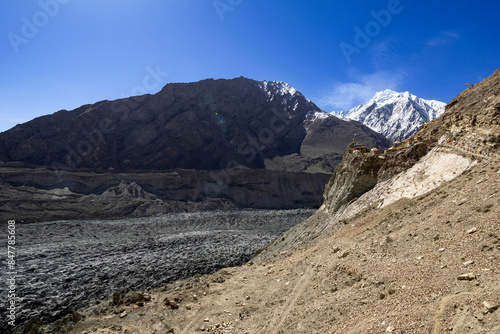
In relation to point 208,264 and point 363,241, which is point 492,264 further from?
point 208,264

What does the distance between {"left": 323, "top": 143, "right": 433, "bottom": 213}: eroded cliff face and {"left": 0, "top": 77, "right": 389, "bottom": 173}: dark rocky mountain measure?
75253 mm

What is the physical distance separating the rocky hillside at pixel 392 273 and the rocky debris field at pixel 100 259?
6.15 metres

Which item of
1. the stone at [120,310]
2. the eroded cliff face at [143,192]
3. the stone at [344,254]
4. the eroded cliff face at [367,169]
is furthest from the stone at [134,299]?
the eroded cliff face at [143,192]

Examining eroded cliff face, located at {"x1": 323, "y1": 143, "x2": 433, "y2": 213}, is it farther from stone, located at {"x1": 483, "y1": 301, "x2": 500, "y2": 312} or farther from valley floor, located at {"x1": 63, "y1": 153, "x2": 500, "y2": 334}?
stone, located at {"x1": 483, "y1": 301, "x2": 500, "y2": 312}

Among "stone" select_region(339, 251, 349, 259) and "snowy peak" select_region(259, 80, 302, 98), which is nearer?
"stone" select_region(339, 251, 349, 259)

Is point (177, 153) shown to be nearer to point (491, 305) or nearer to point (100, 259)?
point (100, 259)

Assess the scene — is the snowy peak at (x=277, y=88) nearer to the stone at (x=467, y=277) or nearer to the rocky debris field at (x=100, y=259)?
the rocky debris field at (x=100, y=259)

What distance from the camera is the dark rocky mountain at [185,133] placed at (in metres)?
87.1

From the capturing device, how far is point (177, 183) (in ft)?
222

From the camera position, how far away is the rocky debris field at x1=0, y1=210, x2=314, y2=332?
15730mm

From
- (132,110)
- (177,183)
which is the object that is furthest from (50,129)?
(177,183)

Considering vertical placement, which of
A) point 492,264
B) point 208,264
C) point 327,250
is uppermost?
point 492,264

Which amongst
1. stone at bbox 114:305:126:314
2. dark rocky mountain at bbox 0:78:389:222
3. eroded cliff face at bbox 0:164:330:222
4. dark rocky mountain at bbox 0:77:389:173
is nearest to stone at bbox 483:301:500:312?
stone at bbox 114:305:126:314

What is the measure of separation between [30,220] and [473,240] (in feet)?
166
